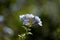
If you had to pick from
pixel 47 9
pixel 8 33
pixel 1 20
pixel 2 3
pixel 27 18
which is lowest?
pixel 27 18

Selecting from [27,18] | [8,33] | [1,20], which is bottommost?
→ [27,18]

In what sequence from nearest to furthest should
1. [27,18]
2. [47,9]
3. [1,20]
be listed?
[27,18] → [1,20] → [47,9]

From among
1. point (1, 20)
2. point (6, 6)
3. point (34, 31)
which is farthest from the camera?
point (6, 6)

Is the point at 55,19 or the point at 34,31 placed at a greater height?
the point at 55,19

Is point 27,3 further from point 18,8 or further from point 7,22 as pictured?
point 7,22

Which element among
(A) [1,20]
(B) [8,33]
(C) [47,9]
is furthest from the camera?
(C) [47,9]

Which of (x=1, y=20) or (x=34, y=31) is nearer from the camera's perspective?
(x=34, y=31)

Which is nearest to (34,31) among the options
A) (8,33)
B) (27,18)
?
(27,18)

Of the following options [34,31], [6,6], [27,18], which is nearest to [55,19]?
[6,6]

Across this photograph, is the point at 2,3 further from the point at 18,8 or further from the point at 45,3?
the point at 45,3
